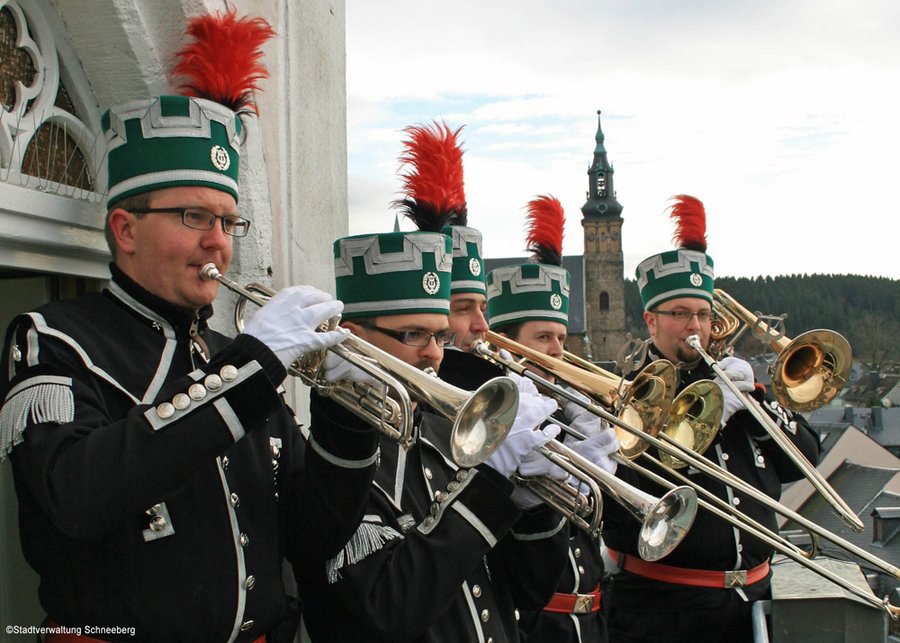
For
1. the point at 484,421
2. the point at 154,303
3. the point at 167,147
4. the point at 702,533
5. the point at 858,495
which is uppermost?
the point at 167,147

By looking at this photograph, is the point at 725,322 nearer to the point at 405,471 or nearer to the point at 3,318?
the point at 405,471

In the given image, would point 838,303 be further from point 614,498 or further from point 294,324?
point 294,324

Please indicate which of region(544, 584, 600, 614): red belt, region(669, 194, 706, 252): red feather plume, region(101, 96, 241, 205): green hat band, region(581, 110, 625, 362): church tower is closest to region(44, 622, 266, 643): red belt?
region(101, 96, 241, 205): green hat band

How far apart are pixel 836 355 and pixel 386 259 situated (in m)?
2.90

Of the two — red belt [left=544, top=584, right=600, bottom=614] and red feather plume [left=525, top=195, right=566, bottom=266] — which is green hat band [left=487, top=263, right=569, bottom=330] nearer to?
red feather plume [left=525, top=195, right=566, bottom=266]

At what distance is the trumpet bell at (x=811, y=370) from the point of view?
502cm

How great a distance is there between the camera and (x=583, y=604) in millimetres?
4090

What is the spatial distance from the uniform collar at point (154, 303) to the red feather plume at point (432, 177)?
1.44m

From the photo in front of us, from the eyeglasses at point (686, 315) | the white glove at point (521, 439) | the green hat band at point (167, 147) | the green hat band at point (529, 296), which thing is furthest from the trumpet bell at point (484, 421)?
the eyeglasses at point (686, 315)

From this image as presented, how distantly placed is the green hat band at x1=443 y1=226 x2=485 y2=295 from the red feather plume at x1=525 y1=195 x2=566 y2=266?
28.7 inches

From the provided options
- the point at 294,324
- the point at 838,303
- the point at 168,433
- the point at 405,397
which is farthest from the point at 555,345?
the point at 838,303

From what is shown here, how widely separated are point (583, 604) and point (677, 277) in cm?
224

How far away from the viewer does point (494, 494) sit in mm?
2832

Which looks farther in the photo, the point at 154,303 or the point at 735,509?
the point at 735,509
